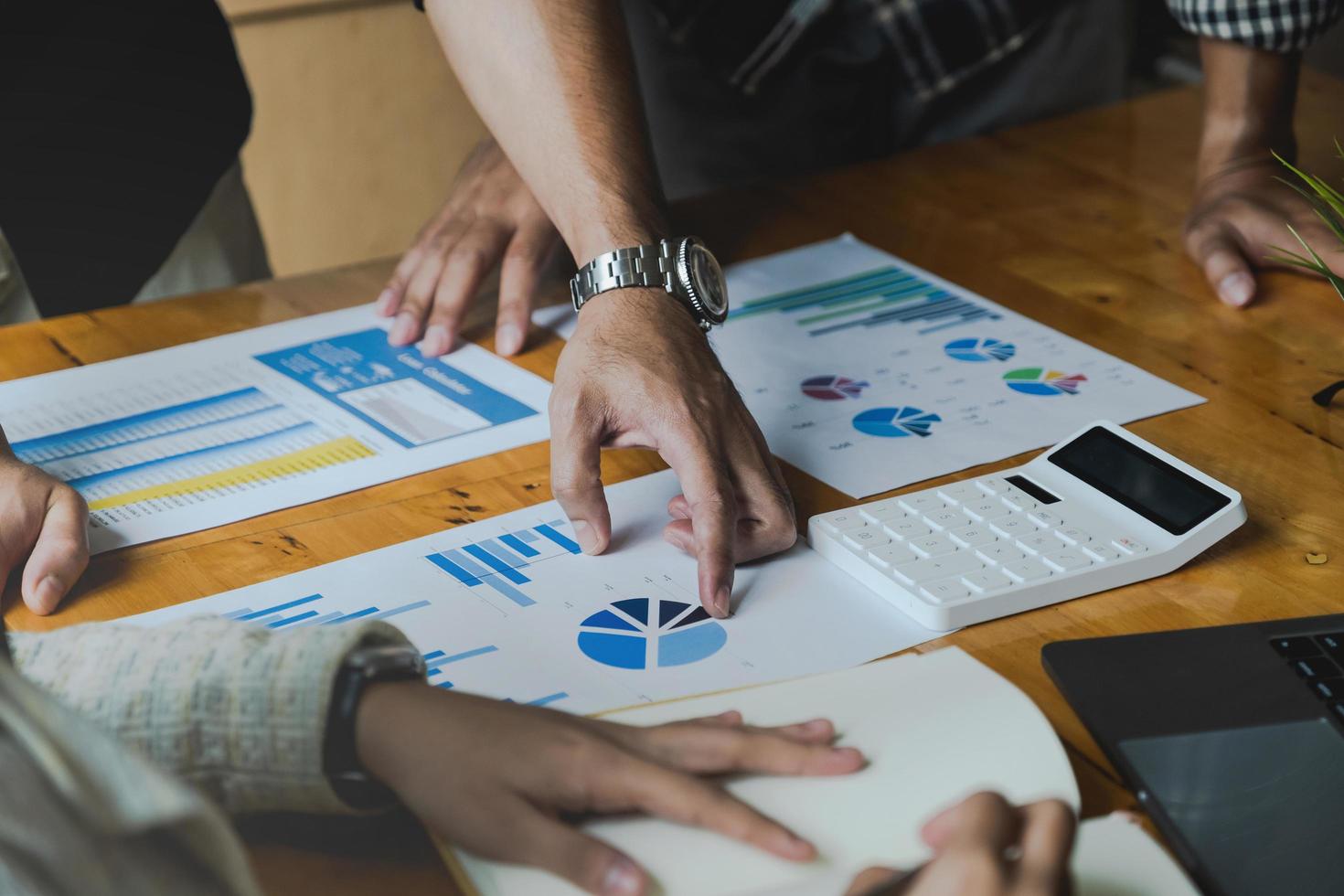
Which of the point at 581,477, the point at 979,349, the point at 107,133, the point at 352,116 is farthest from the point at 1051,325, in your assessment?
the point at 352,116

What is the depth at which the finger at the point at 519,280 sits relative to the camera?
973mm

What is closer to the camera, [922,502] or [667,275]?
[922,502]

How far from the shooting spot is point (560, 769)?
0.48 meters

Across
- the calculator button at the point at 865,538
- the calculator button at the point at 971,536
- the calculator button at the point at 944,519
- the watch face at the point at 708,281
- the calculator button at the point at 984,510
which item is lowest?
the calculator button at the point at 971,536

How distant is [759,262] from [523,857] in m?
0.72

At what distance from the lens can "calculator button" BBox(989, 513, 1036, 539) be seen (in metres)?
0.68

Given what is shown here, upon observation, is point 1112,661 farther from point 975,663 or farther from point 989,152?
point 989,152

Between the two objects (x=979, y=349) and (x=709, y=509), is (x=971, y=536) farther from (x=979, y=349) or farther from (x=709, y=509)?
(x=979, y=349)

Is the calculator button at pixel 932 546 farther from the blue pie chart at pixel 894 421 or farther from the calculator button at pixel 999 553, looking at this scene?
the blue pie chart at pixel 894 421

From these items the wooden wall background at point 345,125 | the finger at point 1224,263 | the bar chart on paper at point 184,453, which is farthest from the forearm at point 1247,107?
the wooden wall background at point 345,125

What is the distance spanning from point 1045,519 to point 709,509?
179 millimetres

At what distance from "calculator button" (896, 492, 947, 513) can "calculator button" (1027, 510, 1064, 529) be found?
0.05 m

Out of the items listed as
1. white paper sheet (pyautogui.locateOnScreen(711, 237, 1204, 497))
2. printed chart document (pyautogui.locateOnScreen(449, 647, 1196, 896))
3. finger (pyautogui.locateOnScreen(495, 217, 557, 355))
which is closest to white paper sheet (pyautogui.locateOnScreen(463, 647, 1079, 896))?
printed chart document (pyautogui.locateOnScreen(449, 647, 1196, 896))

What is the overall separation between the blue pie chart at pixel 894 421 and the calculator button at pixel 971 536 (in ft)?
0.46
